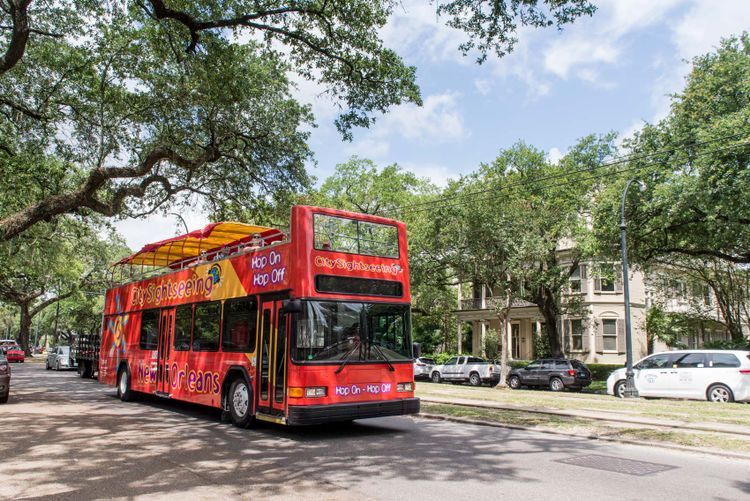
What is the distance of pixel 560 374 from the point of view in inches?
1076

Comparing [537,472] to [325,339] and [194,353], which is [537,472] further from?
[194,353]

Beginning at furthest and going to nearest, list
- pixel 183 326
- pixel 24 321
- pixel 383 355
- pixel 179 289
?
pixel 24 321 → pixel 179 289 → pixel 183 326 → pixel 383 355

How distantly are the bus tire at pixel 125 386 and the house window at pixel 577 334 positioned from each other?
3207cm

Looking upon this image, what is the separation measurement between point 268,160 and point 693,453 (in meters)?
15.6

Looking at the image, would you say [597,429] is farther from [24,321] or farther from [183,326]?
[24,321]

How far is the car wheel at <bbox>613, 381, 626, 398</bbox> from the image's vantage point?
68.9ft

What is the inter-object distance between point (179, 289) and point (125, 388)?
4434 millimetres

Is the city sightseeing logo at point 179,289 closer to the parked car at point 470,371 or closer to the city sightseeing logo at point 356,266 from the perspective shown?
the city sightseeing logo at point 356,266

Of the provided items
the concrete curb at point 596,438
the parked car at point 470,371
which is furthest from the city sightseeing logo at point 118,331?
the parked car at point 470,371

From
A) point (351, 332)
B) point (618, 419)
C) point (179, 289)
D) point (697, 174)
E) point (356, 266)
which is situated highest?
point (697, 174)

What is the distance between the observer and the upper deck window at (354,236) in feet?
33.7

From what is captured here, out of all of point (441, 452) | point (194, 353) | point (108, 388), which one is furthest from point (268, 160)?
point (441, 452)

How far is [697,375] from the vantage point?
18.5 meters

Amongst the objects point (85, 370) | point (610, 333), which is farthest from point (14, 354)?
point (610, 333)
